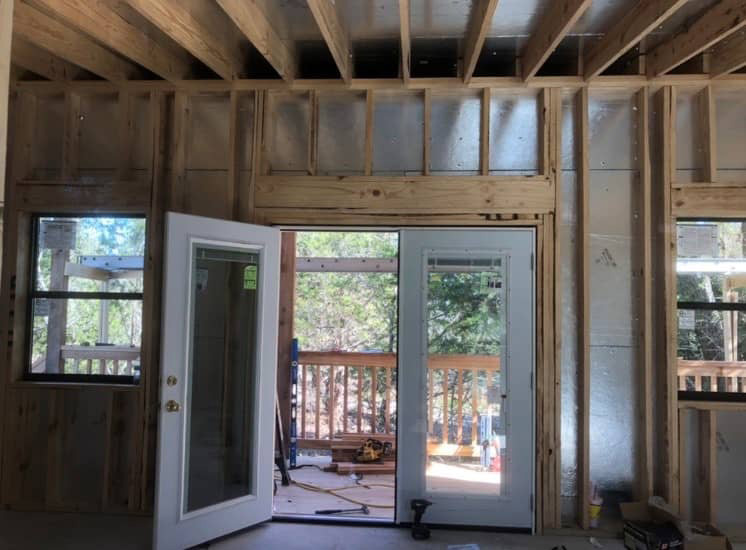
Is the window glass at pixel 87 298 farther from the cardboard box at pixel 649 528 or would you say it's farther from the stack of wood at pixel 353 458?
the cardboard box at pixel 649 528

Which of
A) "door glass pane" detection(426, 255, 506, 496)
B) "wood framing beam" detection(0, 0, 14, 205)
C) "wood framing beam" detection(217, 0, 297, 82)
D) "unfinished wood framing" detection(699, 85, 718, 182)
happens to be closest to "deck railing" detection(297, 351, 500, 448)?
"door glass pane" detection(426, 255, 506, 496)

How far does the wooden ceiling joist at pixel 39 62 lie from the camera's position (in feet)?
11.0

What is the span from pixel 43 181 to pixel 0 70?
→ 249 cm

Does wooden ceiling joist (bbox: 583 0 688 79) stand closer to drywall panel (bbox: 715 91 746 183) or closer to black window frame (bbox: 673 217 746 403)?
drywall panel (bbox: 715 91 746 183)

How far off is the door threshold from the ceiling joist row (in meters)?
3.11

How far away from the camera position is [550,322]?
11.4ft

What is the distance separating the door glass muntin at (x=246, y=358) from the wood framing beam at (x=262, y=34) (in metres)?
1.23

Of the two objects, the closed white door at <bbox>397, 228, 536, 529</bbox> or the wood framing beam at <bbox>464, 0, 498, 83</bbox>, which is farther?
the closed white door at <bbox>397, 228, 536, 529</bbox>

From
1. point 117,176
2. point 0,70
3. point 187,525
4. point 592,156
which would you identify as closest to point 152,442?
point 187,525

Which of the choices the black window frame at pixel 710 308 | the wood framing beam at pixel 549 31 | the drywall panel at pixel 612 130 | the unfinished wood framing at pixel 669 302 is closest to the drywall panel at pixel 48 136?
the wood framing beam at pixel 549 31

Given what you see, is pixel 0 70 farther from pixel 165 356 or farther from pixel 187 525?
pixel 187 525

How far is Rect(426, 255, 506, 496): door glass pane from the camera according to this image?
346cm

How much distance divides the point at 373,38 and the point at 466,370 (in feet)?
7.83

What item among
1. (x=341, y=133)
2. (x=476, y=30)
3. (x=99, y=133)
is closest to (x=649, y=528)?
(x=476, y=30)
